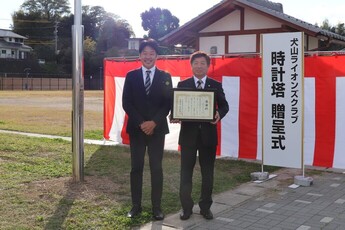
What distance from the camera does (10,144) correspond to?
990cm

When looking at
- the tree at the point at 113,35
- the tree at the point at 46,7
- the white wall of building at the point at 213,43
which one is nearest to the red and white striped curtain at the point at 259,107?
the white wall of building at the point at 213,43

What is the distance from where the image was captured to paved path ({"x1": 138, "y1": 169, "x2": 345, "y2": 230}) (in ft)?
15.6

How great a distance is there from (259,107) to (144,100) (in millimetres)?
3851

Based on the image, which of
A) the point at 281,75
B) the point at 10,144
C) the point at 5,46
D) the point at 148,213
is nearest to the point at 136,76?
the point at 148,213

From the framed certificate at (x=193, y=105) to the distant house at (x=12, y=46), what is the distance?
73.7 m

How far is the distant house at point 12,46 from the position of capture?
238ft

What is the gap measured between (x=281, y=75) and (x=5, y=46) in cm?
7381

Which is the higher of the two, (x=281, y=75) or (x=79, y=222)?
(x=281, y=75)

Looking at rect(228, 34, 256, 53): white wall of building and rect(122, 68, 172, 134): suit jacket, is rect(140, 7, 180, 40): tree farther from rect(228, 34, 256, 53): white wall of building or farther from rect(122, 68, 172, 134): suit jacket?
rect(122, 68, 172, 134): suit jacket

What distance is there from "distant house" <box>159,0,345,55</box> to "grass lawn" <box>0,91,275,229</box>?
15.9 ft

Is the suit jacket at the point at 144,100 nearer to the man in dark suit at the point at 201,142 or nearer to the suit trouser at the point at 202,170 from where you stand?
the man in dark suit at the point at 201,142

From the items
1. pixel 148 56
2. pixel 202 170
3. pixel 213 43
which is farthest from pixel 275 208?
pixel 213 43

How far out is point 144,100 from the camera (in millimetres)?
4867

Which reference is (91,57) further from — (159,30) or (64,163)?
(64,163)
